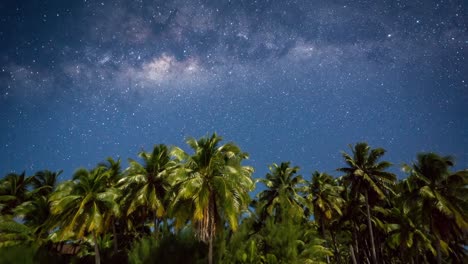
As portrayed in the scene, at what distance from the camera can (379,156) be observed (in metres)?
30.8

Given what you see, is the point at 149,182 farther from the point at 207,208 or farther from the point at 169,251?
the point at 207,208

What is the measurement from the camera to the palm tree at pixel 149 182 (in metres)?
22.8

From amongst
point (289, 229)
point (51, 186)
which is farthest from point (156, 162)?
point (51, 186)

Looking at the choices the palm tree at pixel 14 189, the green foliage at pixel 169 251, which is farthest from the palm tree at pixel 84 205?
the palm tree at pixel 14 189

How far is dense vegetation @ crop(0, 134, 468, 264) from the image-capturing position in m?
18.2

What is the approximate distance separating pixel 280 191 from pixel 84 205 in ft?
61.4

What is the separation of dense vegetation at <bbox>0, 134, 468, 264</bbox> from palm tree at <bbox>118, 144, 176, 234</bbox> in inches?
3.3

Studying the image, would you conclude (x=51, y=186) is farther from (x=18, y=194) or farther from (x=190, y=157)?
(x=190, y=157)

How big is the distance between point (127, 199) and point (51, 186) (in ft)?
51.2

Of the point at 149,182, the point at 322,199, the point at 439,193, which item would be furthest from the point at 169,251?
the point at 439,193

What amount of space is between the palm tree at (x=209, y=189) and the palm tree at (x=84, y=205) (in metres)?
5.55

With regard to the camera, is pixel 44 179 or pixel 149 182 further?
pixel 44 179

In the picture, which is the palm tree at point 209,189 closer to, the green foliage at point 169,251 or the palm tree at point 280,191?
the green foliage at point 169,251

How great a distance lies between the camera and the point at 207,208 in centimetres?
1750
